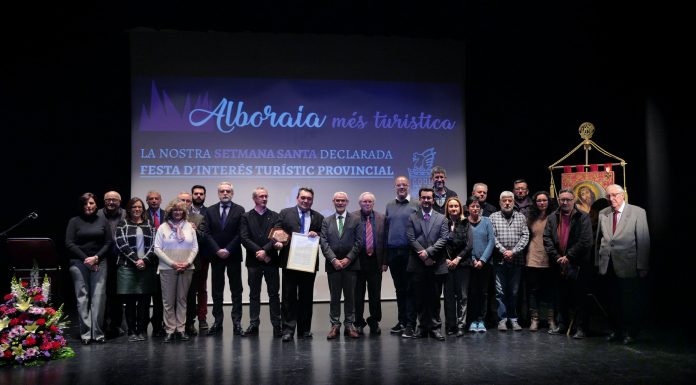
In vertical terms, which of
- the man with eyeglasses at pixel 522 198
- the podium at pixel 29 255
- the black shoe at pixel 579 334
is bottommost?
the black shoe at pixel 579 334

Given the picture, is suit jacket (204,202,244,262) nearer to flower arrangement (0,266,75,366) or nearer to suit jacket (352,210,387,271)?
suit jacket (352,210,387,271)

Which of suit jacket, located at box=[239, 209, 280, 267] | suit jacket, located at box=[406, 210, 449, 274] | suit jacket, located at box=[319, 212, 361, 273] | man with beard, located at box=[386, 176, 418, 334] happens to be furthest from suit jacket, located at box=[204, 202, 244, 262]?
suit jacket, located at box=[406, 210, 449, 274]

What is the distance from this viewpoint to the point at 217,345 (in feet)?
19.3

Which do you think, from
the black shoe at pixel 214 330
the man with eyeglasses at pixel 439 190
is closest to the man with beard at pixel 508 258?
the man with eyeglasses at pixel 439 190

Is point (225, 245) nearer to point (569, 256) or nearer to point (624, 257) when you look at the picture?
point (569, 256)

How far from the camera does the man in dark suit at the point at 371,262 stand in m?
6.43

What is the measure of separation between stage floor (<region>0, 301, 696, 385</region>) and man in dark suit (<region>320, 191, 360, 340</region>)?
0.26 meters

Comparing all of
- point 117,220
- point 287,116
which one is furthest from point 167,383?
point 287,116

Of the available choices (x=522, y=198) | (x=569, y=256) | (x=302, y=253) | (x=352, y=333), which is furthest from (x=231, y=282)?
(x=569, y=256)

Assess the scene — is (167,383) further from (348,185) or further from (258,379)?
(348,185)

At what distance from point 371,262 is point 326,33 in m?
Answer: 3.67

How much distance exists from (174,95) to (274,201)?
1922 millimetres

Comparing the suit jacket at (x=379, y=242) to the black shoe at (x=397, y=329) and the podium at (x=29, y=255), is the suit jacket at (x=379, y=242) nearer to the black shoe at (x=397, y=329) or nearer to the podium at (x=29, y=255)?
the black shoe at (x=397, y=329)

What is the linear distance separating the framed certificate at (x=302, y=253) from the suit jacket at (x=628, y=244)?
2.65 metres
